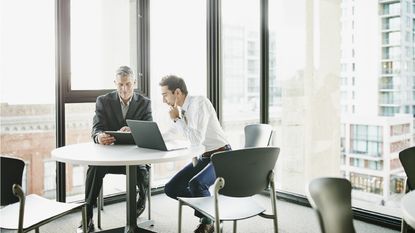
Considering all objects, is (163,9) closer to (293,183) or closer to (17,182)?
(293,183)

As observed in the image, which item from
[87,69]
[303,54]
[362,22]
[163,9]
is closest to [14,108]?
[87,69]

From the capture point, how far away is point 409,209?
1497 mm

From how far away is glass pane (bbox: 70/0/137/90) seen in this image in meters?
4.12

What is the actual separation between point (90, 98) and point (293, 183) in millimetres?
2206

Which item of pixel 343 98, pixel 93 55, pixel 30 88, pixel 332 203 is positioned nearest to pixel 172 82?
pixel 93 55

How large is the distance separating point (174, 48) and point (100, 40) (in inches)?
36.4

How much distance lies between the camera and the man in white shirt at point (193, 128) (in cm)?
318

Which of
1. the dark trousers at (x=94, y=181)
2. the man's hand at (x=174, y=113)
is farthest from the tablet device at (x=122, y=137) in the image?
the dark trousers at (x=94, y=181)

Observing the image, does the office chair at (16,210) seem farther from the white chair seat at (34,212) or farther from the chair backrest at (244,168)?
the chair backrest at (244,168)

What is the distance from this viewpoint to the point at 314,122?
4137mm

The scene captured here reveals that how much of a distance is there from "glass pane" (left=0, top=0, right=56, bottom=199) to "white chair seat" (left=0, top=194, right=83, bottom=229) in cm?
111

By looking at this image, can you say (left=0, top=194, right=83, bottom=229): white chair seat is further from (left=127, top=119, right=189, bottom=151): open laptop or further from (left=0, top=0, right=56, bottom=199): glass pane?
(left=0, top=0, right=56, bottom=199): glass pane

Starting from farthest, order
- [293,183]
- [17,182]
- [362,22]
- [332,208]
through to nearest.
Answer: [293,183]
[362,22]
[17,182]
[332,208]

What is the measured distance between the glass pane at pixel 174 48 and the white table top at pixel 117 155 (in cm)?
173
